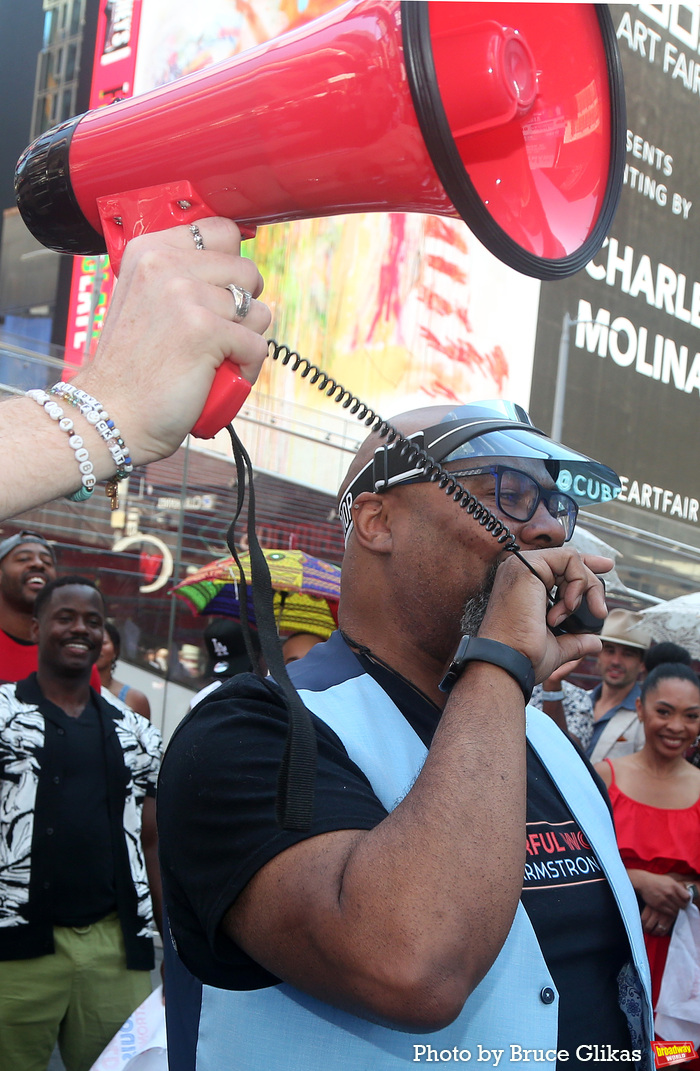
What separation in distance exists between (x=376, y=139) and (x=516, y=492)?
859 mm

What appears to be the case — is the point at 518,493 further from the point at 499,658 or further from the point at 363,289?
the point at 363,289

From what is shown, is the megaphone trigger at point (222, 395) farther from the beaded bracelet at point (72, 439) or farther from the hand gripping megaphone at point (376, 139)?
the beaded bracelet at point (72, 439)

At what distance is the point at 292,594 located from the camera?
16.5ft

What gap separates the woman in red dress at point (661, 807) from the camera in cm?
363

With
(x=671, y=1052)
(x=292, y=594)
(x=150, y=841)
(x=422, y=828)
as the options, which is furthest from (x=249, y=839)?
(x=292, y=594)

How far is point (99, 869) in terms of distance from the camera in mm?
3588

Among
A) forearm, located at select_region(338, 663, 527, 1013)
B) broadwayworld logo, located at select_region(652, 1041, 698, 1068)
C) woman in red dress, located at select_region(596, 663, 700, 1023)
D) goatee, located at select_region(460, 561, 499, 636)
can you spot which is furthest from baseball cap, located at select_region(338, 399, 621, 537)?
woman in red dress, located at select_region(596, 663, 700, 1023)

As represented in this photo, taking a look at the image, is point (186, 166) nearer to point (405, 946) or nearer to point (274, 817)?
point (274, 817)

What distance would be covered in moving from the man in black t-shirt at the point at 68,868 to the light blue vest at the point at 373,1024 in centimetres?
218

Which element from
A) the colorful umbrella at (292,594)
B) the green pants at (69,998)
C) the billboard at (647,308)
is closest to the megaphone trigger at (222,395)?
the green pants at (69,998)

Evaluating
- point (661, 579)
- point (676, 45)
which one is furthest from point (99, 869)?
point (676, 45)

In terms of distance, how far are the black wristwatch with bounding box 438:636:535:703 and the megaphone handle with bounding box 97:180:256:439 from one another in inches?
19.4

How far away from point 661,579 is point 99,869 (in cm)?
1074

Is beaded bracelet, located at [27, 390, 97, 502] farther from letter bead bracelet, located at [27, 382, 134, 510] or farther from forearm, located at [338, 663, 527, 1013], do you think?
forearm, located at [338, 663, 527, 1013]
